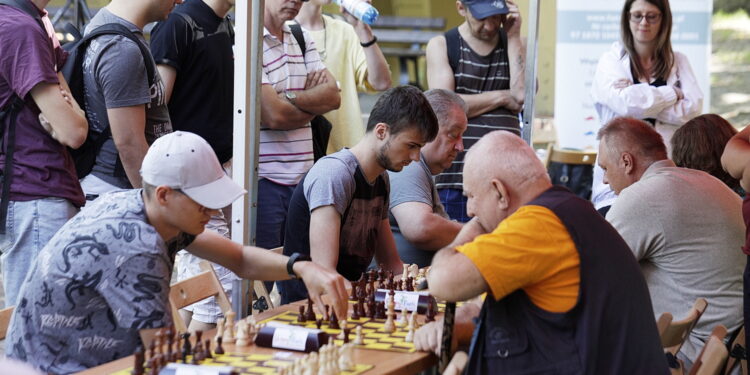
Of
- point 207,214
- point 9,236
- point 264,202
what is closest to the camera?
point 207,214

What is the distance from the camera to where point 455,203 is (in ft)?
18.9

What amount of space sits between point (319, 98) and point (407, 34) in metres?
6.19

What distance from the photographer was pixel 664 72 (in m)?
6.07

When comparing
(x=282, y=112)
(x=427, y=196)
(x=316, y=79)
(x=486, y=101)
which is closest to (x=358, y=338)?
(x=427, y=196)

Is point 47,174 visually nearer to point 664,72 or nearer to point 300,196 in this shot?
point 300,196

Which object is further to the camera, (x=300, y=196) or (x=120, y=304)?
(x=300, y=196)

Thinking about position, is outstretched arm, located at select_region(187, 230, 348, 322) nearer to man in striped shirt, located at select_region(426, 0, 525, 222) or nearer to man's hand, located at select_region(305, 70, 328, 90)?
man's hand, located at select_region(305, 70, 328, 90)

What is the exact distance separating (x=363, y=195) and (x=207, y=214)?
1.27 meters

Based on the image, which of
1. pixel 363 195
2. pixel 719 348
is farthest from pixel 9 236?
pixel 719 348

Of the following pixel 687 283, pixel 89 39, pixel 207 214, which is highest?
pixel 89 39

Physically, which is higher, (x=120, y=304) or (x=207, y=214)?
(x=207, y=214)

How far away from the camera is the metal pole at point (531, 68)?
17.9 ft

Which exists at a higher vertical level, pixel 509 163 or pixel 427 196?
pixel 509 163

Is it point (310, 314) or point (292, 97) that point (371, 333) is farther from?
point (292, 97)
